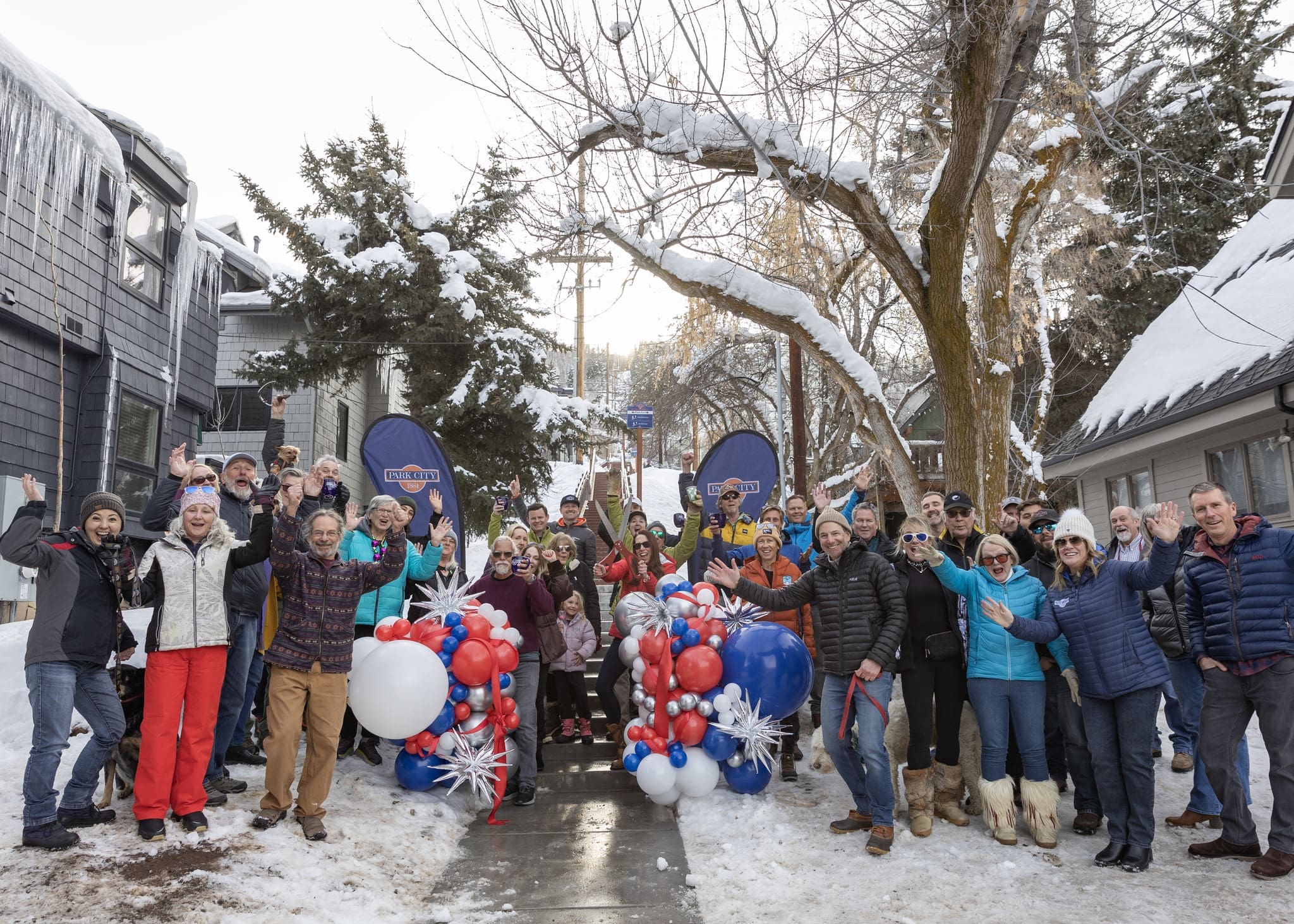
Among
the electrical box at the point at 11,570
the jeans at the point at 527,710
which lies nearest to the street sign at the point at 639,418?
the electrical box at the point at 11,570

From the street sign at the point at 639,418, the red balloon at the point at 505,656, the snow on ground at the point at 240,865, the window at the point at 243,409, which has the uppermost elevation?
the window at the point at 243,409

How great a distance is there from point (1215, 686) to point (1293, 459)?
678 centimetres

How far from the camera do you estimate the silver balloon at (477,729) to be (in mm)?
5387

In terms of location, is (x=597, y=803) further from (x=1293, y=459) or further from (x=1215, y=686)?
→ (x=1293, y=459)

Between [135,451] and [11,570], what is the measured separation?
2.84 m

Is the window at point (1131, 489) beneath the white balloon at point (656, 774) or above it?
above

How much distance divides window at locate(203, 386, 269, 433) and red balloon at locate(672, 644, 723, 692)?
47.9ft

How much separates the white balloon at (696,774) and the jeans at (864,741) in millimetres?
823

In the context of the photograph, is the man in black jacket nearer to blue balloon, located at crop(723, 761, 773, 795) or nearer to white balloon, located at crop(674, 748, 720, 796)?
blue balloon, located at crop(723, 761, 773, 795)

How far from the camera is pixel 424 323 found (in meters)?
15.1

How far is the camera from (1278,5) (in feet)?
50.8

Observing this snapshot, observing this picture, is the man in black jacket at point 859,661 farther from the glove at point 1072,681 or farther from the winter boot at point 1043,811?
the glove at point 1072,681

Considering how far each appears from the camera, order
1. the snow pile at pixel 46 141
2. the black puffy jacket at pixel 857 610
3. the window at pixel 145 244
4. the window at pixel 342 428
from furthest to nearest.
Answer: the window at pixel 342 428, the window at pixel 145 244, the snow pile at pixel 46 141, the black puffy jacket at pixel 857 610

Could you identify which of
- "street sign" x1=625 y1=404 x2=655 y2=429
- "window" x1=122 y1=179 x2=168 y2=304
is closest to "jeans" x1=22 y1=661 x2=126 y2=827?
"window" x1=122 y1=179 x2=168 y2=304
